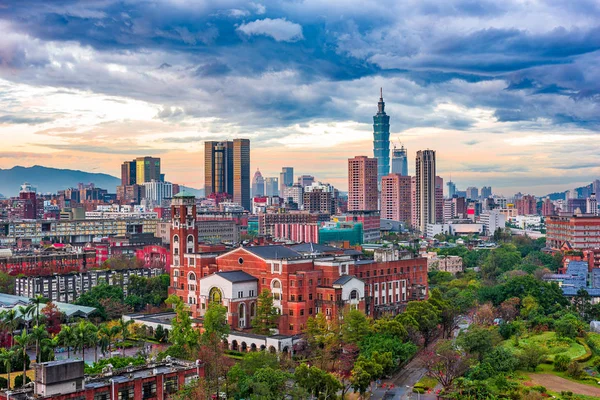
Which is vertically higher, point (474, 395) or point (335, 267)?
point (335, 267)

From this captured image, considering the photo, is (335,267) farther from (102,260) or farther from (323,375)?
(102,260)

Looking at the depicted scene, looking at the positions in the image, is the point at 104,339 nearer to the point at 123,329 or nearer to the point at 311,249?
the point at 123,329

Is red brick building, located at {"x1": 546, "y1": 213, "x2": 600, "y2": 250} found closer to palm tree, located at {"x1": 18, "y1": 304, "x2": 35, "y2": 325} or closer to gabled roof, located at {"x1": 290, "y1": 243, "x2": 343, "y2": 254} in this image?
gabled roof, located at {"x1": 290, "y1": 243, "x2": 343, "y2": 254}

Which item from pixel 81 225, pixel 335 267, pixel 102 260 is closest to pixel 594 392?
pixel 335 267

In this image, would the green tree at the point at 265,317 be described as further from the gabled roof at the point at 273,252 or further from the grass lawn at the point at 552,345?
the grass lawn at the point at 552,345

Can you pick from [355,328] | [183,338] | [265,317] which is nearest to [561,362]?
[355,328]

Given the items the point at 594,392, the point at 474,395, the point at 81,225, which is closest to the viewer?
the point at 474,395

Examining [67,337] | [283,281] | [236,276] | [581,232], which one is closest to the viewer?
[67,337]
